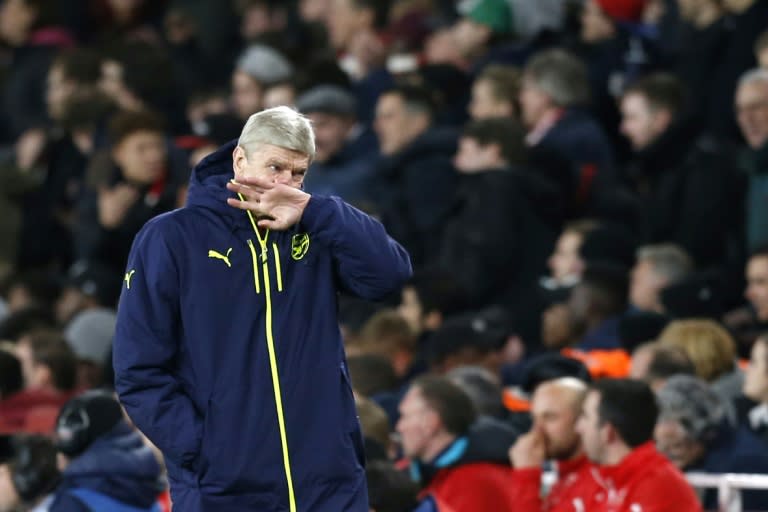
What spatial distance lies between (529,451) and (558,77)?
4.19 m

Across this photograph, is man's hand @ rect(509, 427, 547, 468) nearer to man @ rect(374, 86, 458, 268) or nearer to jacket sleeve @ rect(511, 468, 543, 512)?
jacket sleeve @ rect(511, 468, 543, 512)

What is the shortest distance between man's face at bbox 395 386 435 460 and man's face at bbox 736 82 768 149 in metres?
3.39

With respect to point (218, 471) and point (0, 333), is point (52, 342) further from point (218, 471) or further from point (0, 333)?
point (218, 471)

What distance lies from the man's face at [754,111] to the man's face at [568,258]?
1.10 m

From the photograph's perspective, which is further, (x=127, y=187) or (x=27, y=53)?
(x=27, y=53)

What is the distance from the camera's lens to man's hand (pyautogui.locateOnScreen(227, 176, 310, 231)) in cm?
494

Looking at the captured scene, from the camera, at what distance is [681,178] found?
413 inches

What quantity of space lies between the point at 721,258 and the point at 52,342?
3.82m

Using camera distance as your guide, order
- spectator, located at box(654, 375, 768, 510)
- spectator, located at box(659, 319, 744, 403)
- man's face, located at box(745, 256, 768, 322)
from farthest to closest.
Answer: man's face, located at box(745, 256, 768, 322) → spectator, located at box(659, 319, 744, 403) → spectator, located at box(654, 375, 768, 510)

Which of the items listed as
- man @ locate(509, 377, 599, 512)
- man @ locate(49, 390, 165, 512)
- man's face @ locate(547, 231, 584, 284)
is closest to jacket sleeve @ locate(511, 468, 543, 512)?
man @ locate(509, 377, 599, 512)

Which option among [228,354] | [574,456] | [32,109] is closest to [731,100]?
[574,456]

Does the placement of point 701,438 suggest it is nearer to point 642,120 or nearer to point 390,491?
point 390,491

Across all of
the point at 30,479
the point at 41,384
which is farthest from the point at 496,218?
the point at 30,479

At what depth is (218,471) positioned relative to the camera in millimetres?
4961
